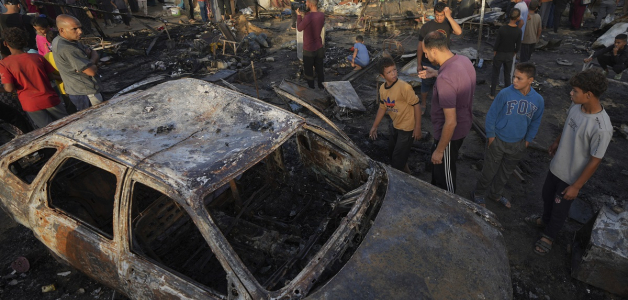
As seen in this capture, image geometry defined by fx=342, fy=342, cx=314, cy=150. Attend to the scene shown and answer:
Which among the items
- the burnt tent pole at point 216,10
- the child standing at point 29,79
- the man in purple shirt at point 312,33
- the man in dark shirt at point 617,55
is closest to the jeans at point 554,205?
the man in dark shirt at point 617,55

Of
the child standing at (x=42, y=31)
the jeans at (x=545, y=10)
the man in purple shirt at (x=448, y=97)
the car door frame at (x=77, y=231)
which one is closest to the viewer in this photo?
the car door frame at (x=77, y=231)

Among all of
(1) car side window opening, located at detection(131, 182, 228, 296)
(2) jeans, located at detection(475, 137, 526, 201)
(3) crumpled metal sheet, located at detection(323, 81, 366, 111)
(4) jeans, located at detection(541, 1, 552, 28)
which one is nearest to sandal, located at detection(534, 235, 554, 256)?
(2) jeans, located at detection(475, 137, 526, 201)

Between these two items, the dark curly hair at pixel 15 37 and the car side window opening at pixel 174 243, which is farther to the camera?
the dark curly hair at pixel 15 37

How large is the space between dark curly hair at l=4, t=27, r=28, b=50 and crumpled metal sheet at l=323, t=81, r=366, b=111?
4.76 meters

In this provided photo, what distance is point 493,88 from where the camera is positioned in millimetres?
7125

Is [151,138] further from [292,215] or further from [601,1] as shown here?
[601,1]

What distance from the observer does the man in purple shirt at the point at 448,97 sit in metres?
3.38

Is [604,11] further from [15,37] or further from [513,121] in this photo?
[15,37]

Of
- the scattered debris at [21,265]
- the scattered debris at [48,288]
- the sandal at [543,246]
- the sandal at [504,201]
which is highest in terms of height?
the sandal at [504,201]

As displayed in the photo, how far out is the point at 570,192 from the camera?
3.26m

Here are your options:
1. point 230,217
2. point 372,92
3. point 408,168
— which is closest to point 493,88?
point 372,92

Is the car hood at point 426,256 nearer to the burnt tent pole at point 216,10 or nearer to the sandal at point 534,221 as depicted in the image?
the sandal at point 534,221

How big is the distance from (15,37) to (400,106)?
514 cm

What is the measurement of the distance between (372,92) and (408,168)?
3.36m
